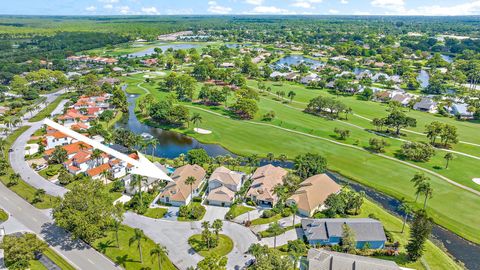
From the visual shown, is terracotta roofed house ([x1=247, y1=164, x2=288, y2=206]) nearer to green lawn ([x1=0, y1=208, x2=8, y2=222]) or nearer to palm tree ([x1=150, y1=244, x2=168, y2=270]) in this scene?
palm tree ([x1=150, y1=244, x2=168, y2=270])

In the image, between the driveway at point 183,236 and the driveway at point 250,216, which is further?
the driveway at point 250,216

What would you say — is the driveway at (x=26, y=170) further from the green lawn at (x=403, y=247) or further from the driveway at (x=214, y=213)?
the green lawn at (x=403, y=247)

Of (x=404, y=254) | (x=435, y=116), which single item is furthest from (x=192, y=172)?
(x=435, y=116)

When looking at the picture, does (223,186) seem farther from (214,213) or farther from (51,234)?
(51,234)

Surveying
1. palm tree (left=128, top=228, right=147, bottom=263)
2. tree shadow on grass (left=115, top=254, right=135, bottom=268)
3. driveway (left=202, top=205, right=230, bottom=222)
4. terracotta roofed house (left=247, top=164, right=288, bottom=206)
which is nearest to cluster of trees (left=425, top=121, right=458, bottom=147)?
terracotta roofed house (left=247, top=164, right=288, bottom=206)

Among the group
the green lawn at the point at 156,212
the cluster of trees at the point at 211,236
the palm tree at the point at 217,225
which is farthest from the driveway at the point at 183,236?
the palm tree at the point at 217,225

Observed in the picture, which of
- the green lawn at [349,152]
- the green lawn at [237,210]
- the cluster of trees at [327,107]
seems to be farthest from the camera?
the cluster of trees at [327,107]

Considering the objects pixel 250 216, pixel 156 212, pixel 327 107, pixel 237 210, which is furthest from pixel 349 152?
pixel 156 212

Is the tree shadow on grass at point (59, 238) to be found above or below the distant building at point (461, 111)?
below
